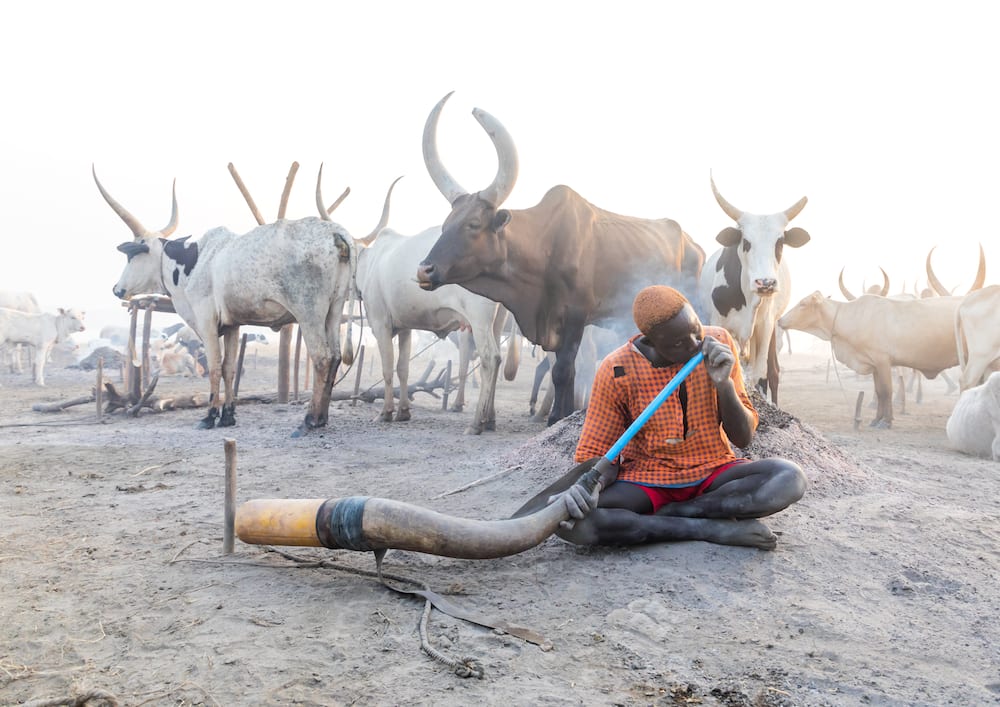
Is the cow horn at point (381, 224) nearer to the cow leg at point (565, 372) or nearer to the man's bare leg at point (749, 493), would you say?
the cow leg at point (565, 372)

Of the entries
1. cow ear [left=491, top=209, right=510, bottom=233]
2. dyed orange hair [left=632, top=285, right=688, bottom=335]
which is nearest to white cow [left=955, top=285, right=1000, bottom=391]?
cow ear [left=491, top=209, right=510, bottom=233]

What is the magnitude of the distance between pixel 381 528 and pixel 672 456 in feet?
4.21

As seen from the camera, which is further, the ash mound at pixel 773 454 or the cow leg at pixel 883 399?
the cow leg at pixel 883 399

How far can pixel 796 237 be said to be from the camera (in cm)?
680

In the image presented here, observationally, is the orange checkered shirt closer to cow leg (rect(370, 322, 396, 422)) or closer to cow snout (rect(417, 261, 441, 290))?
cow snout (rect(417, 261, 441, 290))

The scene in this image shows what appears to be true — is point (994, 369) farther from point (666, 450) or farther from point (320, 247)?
point (320, 247)

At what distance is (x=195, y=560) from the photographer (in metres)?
3.00

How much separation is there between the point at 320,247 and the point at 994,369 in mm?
7427

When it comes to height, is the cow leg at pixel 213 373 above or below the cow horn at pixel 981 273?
below

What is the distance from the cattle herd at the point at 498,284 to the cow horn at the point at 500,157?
0.01 m

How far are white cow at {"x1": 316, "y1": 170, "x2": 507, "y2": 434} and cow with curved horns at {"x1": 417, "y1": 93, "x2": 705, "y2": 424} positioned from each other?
1.05 m

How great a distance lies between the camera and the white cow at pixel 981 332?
25.3 ft

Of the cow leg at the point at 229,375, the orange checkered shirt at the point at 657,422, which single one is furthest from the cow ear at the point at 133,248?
the orange checkered shirt at the point at 657,422

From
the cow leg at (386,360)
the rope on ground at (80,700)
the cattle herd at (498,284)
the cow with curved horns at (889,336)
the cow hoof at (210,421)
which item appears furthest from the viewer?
the cow with curved horns at (889,336)
